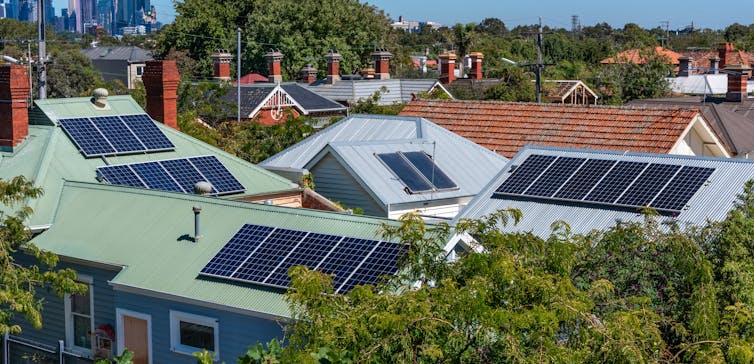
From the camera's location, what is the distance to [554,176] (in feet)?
70.6

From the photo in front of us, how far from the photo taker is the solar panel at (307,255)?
15.9 m

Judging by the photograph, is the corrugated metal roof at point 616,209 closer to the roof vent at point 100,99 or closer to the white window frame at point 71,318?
the white window frame at point 71,318

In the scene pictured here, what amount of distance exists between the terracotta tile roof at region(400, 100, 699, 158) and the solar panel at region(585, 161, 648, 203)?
5.87 meters

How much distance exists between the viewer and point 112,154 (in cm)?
2258

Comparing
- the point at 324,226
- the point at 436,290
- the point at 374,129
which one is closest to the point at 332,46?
the point at 374,129

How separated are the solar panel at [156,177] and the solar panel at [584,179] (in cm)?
697

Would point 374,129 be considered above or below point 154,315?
above

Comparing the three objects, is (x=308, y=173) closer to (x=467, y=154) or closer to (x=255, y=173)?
(x=255, y=173)

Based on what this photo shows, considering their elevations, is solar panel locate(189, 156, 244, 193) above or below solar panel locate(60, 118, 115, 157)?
below

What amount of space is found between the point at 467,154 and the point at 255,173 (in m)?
5.75

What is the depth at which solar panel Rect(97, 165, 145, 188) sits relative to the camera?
71.7 feet

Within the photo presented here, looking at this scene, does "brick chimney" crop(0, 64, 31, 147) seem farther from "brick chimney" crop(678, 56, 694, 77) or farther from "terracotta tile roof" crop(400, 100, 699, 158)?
"brick chimney" crop(678, 56, 694, 77)

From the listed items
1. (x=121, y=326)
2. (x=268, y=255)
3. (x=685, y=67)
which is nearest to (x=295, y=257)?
(x=268, y=255)

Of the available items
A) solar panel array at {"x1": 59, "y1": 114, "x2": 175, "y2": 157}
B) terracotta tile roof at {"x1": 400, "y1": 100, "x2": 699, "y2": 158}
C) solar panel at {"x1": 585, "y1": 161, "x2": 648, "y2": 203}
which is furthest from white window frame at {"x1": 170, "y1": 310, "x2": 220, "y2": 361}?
terracotta tile roof at {"x1": 400, "y1": 100, "x2": 699, "y2": 158}
